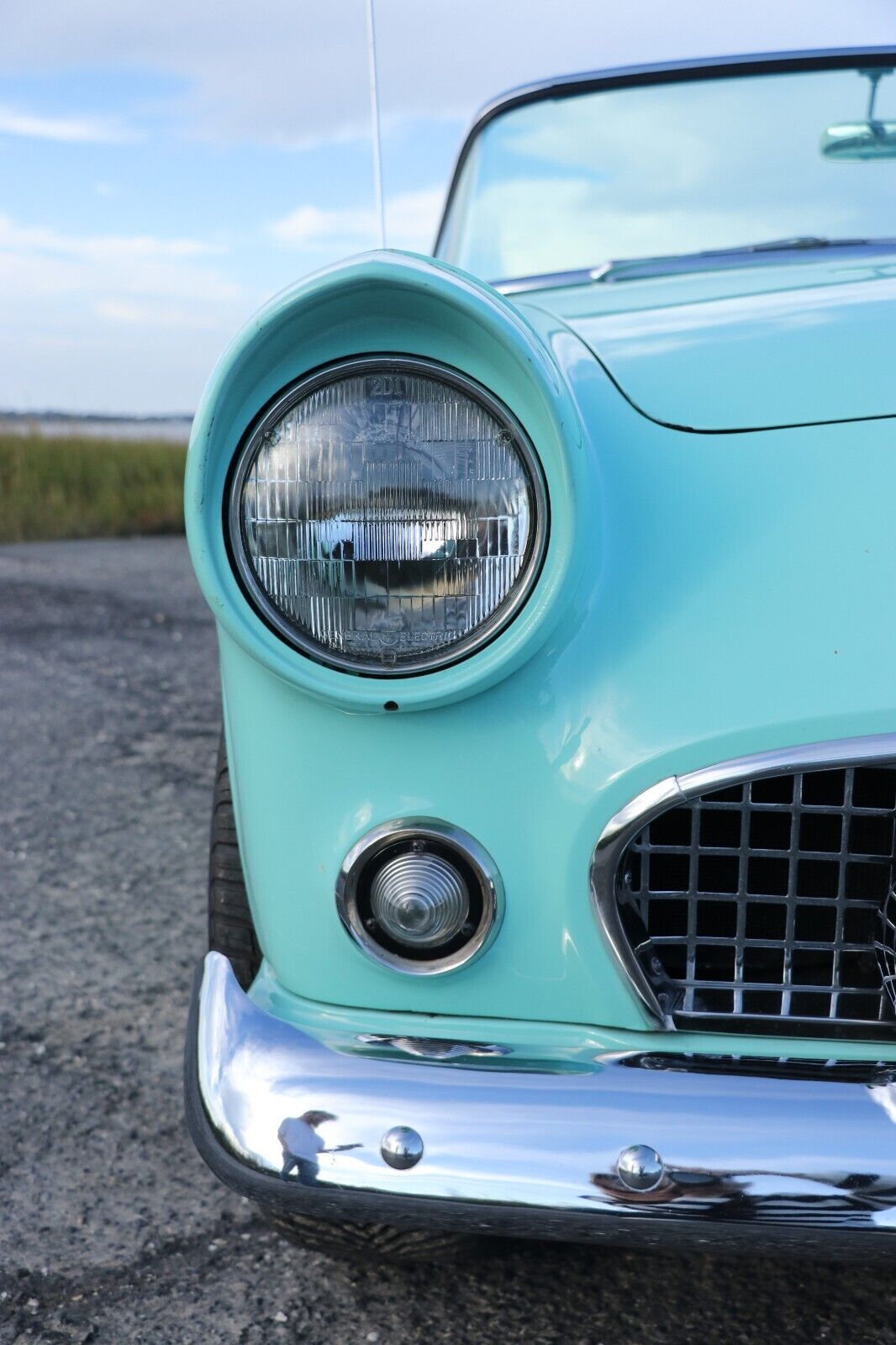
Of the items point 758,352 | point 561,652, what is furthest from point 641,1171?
point 758,352

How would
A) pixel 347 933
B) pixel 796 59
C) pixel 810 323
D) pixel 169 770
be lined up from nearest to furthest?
pixel 347 933, pixel 810 323, pixel 796 59, pixel 169 770

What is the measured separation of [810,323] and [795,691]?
476mm

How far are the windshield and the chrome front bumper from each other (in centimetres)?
155

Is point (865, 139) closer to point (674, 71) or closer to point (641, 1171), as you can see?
point (674, 71)

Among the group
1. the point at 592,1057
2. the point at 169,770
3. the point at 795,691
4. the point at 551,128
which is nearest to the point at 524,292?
the point at 551,128

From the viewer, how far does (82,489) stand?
→ 30.6 feet

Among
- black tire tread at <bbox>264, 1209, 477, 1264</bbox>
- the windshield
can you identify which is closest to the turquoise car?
black tire tread at <bbox>264, 1209, 477, 1264</bbox>

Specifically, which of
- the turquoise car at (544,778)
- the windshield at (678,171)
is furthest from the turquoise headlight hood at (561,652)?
the windshield at (678,171)

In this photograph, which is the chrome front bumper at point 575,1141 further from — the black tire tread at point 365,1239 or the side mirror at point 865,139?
the side mirror at point 865,139

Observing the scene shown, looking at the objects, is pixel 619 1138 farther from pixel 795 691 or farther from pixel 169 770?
pixel 169 770

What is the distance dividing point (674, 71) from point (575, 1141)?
6.45ft

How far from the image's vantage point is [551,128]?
228 centimetres

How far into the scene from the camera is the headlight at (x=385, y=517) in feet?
3.55

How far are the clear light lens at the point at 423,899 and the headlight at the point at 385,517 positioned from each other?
18cm
